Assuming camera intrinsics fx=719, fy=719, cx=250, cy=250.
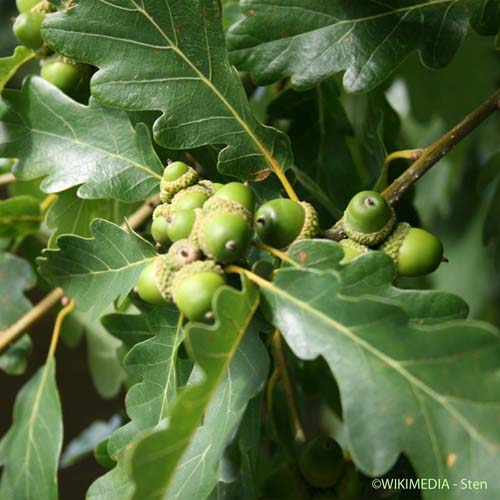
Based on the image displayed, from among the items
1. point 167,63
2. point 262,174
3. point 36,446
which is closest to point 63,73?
point 167,63

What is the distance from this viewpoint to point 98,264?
82cm

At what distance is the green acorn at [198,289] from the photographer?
65 cm

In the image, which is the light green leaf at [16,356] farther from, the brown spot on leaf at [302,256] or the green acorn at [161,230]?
the brown spot on leaf at [302,256]

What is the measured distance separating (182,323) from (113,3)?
0.36 meters

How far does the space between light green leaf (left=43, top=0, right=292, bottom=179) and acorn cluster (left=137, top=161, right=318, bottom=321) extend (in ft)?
0.20

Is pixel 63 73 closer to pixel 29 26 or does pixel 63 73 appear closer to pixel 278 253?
pixel 29 26

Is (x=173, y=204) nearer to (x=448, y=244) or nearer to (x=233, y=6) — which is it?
(x=233, y=6)

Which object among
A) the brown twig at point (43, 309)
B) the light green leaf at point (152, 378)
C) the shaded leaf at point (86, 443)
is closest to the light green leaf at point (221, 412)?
the light green leaf at point (152, 378)

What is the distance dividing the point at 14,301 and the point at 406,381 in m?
0.83

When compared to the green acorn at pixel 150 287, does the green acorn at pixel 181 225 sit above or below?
above

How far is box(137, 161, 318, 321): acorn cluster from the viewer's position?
66 cm

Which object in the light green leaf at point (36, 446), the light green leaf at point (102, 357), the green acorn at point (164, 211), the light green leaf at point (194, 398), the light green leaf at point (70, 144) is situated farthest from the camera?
the light green leaf at point (102, 357)

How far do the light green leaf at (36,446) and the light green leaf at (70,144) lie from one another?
33cm

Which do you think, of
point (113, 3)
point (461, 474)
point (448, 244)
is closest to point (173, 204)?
point (113, 3)
